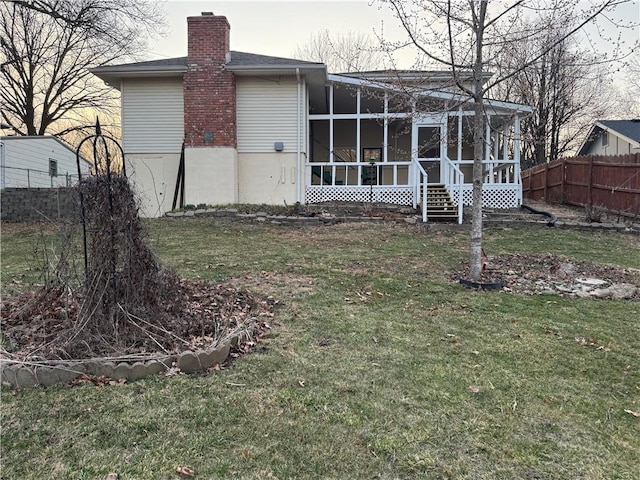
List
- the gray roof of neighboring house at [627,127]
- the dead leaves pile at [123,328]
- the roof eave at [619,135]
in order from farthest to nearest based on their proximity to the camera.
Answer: the gray roof of neighboring house at [627,127] → the roof eave at [619,135] → the dead leaves pile at [123,328]

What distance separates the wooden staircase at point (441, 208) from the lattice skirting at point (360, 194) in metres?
0.96

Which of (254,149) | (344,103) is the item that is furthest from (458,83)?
(344,103)

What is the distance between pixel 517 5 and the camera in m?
6.22

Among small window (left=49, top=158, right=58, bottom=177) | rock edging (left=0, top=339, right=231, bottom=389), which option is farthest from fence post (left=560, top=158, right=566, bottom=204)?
small window (left=49, top=158, right=58, bottom=177)

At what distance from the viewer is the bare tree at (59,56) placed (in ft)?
65.1

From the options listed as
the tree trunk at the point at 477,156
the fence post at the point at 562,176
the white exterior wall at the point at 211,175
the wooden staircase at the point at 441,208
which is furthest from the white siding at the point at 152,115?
the fence post at the point at 562,176

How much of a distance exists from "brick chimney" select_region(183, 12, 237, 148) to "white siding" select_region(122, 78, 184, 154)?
94 centimetres

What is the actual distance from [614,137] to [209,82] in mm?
21720

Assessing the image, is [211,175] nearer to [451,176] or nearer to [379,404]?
[451,176]

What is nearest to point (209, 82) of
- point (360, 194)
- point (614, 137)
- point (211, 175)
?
point (211, 175)

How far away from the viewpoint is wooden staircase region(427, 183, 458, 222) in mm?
11703

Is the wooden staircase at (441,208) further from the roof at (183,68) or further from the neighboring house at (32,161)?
the neighboring house at (32,161)

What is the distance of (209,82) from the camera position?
42.9 feet

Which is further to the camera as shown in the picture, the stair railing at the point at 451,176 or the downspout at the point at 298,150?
the downspout at the point at 298,150
